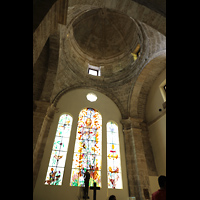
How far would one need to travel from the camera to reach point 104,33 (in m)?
12.9

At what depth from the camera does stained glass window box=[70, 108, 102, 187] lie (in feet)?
21.0

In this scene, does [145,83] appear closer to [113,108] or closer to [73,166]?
[113,108]

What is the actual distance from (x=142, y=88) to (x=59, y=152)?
6.34m

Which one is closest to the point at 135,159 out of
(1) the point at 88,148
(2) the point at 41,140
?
(1) the point at 88,148

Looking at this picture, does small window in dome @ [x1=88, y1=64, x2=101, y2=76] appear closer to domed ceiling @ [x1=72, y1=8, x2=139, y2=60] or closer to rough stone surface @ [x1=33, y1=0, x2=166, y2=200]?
rough stone surface @ [x1=33, y1=0, x2=166, y2=200]

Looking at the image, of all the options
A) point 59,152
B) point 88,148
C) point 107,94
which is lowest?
point 59,152

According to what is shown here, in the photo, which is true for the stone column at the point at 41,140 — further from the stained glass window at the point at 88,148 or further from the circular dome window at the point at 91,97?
the circular dome window at the point at 91,97

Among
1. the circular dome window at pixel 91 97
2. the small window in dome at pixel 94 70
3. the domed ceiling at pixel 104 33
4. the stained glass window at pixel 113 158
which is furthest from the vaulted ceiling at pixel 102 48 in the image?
the stained glass window at pixel 113 158

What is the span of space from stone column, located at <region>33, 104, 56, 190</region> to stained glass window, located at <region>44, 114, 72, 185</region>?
1.56 ft

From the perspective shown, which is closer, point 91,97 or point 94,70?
point 91,97

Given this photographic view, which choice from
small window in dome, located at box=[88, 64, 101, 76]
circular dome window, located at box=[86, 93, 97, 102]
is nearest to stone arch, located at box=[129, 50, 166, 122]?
circular dome window, located at box=[86, 93, 97, 102]

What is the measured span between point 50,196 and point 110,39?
12.0 meters

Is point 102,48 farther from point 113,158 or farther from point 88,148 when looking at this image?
point 113,158

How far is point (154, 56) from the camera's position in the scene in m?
8.04
